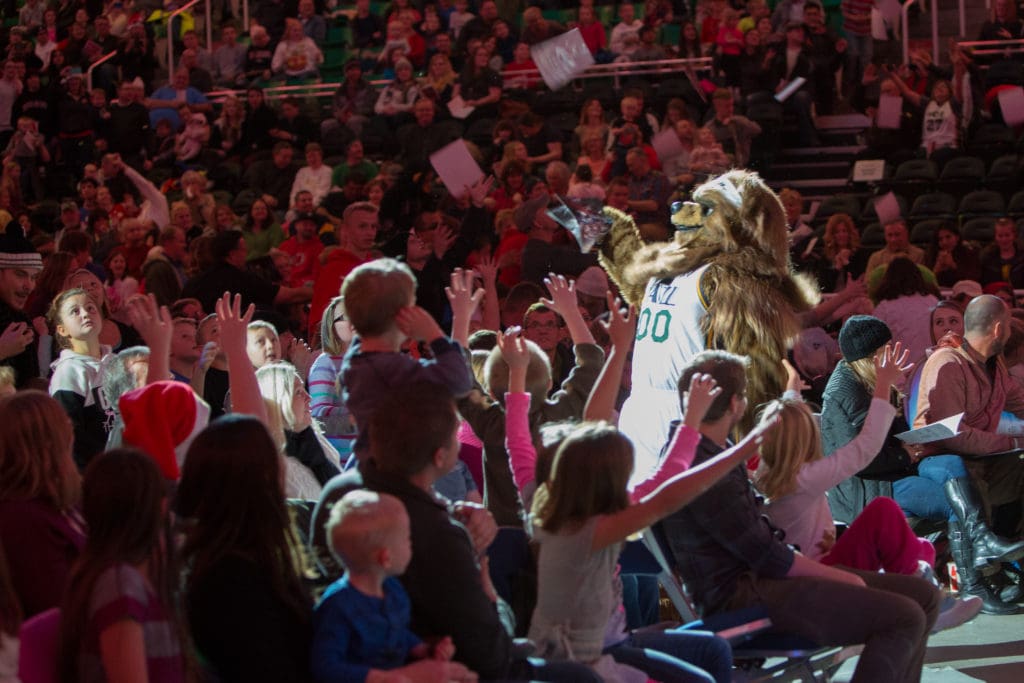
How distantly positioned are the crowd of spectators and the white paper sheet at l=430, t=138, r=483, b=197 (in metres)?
0.42

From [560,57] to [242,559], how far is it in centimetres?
826

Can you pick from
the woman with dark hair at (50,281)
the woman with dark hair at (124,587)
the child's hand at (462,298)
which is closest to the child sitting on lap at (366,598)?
the woman with dark hair at (124,587)

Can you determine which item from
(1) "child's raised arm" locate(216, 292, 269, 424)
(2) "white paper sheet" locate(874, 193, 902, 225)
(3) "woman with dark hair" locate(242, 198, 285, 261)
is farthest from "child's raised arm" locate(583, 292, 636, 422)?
(3) "woman with dark hair" locate(242, 198, 285, 261)

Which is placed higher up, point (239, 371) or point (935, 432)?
point (239, 371)

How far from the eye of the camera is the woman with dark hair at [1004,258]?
29.1 feet

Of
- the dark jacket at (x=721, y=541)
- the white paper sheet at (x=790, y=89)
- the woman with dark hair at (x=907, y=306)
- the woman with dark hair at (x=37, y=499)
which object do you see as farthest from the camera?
the white paper sheet at (x=790, y=89)

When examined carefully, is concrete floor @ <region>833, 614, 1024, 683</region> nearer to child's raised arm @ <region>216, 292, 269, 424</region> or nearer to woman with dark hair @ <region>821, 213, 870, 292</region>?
child's raised arm @ <region>216, 292, 269, 424</region>

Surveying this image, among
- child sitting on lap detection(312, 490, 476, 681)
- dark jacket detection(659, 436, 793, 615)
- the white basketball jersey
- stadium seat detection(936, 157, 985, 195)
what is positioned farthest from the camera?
stadium seat detection(936, 157, 985, 195)

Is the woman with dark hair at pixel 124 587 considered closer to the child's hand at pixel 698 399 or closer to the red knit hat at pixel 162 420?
the red knit hat at pixel 162 420

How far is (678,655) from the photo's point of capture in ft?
11.3

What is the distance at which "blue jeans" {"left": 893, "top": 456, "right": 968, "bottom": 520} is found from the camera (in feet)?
18.1

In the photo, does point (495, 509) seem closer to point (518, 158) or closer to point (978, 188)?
point (518, 158)

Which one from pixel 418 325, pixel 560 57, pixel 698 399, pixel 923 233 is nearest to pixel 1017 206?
pixel 923 233

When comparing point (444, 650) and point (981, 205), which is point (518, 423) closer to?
point (444, 650)
